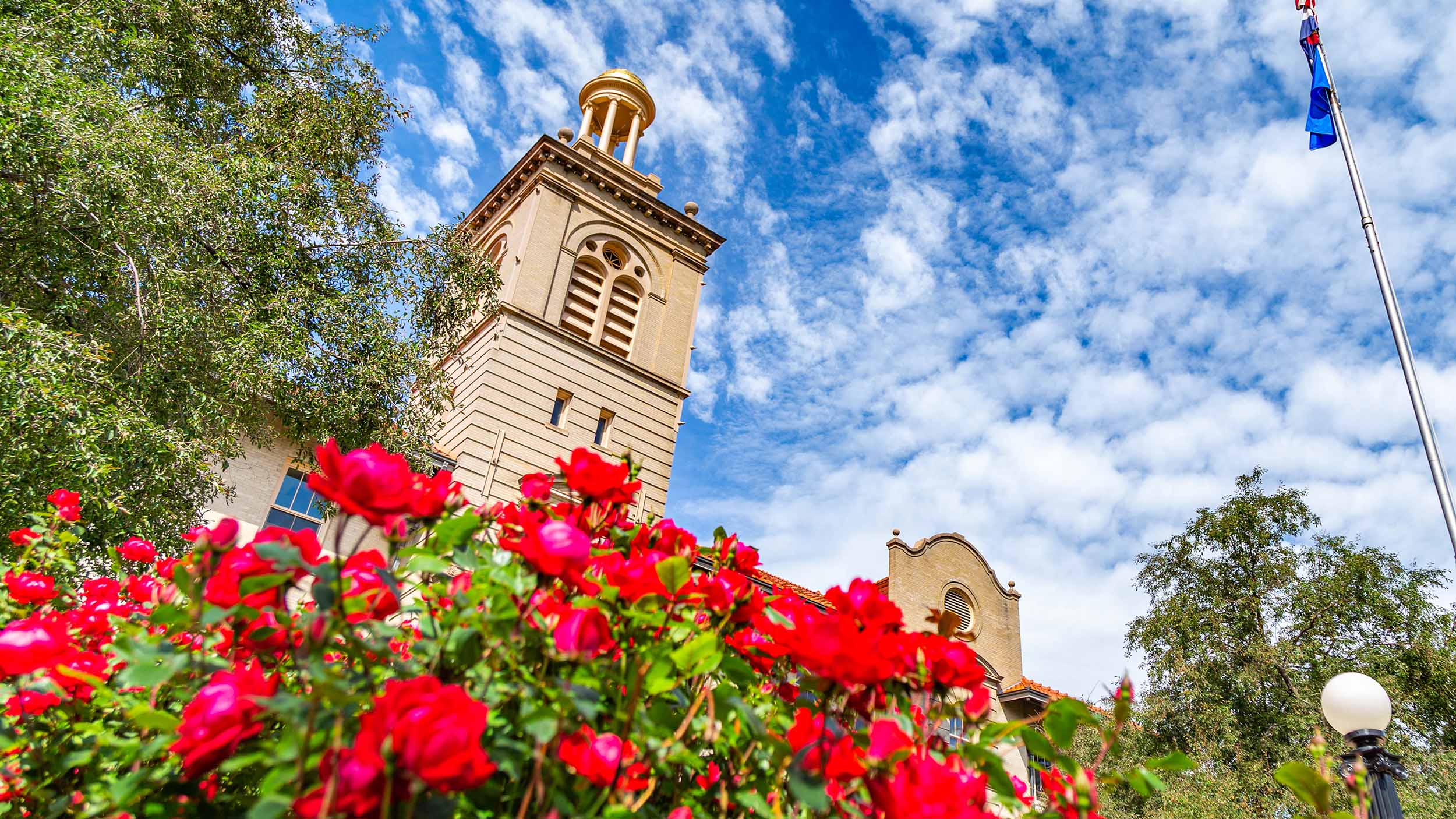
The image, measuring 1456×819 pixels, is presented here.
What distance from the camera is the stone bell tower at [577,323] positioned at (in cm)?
1706

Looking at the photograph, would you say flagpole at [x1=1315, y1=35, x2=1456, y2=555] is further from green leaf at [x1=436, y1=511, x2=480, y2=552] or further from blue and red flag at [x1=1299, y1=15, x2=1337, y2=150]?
green leaf at [x1=436, y1=511, x2=480, y2=552]

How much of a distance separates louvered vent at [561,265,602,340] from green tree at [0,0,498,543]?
22.3 ft

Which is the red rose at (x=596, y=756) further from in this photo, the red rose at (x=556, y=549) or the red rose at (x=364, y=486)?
the red rose at (x=364, y=486)

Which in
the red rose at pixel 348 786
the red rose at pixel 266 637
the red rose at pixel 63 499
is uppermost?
the red rose at pixel 63 499

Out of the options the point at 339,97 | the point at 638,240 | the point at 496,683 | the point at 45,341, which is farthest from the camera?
the point at 638,240

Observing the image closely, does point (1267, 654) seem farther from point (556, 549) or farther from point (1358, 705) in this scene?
point (556, 549)

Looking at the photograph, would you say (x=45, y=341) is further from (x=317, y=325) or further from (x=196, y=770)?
(x=196, y=770)

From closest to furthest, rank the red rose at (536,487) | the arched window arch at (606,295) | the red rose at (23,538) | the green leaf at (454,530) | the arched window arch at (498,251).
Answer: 1. the green leaf at (454,530)
2. the red rose at (536,487)
3. the red rose at (23,538)
4. the arched window arch at (606,295)
5. the arched window arch at (498,251)

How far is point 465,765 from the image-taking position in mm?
1053

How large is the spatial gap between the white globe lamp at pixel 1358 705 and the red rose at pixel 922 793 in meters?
6.23

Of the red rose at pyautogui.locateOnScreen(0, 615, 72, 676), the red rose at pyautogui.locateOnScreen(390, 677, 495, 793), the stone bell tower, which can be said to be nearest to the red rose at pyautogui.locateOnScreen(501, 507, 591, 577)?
the red rose at pyautogui.locateOnScreen(390, 677, 495, 793)

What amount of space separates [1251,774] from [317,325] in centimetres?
1856

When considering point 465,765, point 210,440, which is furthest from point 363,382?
point 465,765

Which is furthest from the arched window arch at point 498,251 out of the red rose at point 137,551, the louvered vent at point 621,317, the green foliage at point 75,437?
the red rose at point 137,551
